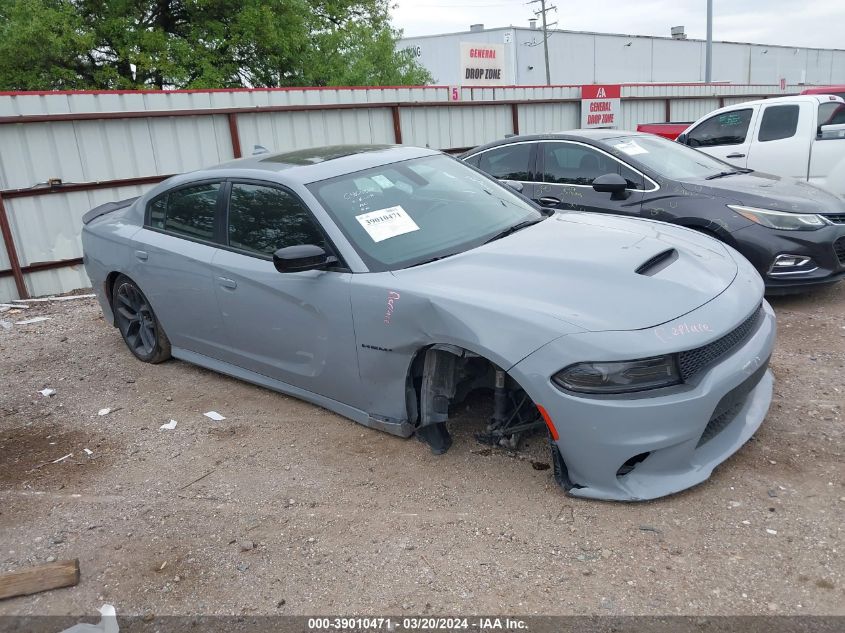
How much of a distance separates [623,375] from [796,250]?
3.45 metres

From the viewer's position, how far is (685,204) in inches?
234

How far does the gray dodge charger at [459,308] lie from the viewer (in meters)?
2.96

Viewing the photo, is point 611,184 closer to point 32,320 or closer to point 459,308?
point 459,308

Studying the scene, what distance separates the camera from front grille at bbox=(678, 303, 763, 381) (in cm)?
296

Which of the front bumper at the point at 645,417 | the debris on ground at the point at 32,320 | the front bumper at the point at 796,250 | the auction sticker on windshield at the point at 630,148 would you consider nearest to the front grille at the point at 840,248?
the front bumper at the point at 796,250

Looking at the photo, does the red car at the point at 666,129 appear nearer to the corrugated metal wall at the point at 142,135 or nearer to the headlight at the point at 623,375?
the corrugated metal wall at the point at 142,135

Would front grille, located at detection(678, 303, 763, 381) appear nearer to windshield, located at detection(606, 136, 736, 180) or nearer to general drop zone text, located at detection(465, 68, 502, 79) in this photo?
windshield, located at detection(606, 136, 736, 180)

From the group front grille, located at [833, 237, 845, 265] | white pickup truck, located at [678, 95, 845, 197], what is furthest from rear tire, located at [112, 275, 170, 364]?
white pickup truck, located at [678, 95, 845, 197]

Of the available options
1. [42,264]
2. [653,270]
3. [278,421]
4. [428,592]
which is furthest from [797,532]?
[42,264]

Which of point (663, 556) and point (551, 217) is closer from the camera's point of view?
point (663, 556)

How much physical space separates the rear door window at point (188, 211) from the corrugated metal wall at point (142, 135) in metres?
4.26

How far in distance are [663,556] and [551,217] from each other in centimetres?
232

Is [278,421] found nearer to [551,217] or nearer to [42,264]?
[551,217]

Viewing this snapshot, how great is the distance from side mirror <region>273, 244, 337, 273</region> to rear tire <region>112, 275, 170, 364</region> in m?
2.07
